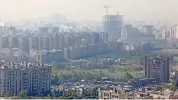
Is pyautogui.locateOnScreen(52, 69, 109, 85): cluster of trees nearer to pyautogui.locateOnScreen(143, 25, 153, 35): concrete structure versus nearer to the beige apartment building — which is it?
the beige apartment building

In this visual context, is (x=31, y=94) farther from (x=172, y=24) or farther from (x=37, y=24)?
(x=172, y=24)

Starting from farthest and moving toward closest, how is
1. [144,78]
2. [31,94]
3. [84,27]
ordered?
[84,27], [144,78], [31,94]

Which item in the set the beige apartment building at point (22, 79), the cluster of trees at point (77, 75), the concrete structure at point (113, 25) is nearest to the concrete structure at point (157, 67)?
the cluster of trees at point (77, 75)

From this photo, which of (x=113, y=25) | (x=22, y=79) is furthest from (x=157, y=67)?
(x=22, y=79)

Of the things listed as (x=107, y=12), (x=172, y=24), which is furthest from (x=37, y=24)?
(x=172, y=24)

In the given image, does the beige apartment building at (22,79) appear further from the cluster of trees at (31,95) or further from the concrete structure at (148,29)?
the concrete structure at (148,29)
